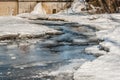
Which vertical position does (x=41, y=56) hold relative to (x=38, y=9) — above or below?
below

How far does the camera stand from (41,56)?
34.6 ft

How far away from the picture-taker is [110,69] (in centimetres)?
776

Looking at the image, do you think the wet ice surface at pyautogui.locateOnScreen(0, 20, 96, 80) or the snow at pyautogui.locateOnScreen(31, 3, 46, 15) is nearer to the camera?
the wet ice surface at pyautogui.locateOnScreen(0, 20, 96, 80)

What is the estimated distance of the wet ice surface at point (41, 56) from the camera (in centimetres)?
834

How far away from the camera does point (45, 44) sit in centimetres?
1316

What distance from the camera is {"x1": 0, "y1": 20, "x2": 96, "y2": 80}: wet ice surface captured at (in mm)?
8344

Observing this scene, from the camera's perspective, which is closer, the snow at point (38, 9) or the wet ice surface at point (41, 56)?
the wet ice surface at point (41, 56)

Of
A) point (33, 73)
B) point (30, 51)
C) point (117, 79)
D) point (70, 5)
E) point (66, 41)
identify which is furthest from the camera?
point (70, 5)

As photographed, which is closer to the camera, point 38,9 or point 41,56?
point 41,56

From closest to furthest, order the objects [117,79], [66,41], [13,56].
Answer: [117,79] < [13,56] < [66,41]

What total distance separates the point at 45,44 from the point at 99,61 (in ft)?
15.4

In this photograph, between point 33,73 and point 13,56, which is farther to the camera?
point 13,56

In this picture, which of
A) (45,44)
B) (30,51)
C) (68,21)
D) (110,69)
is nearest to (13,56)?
(30,51)

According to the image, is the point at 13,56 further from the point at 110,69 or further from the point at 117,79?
the point at 117,79
